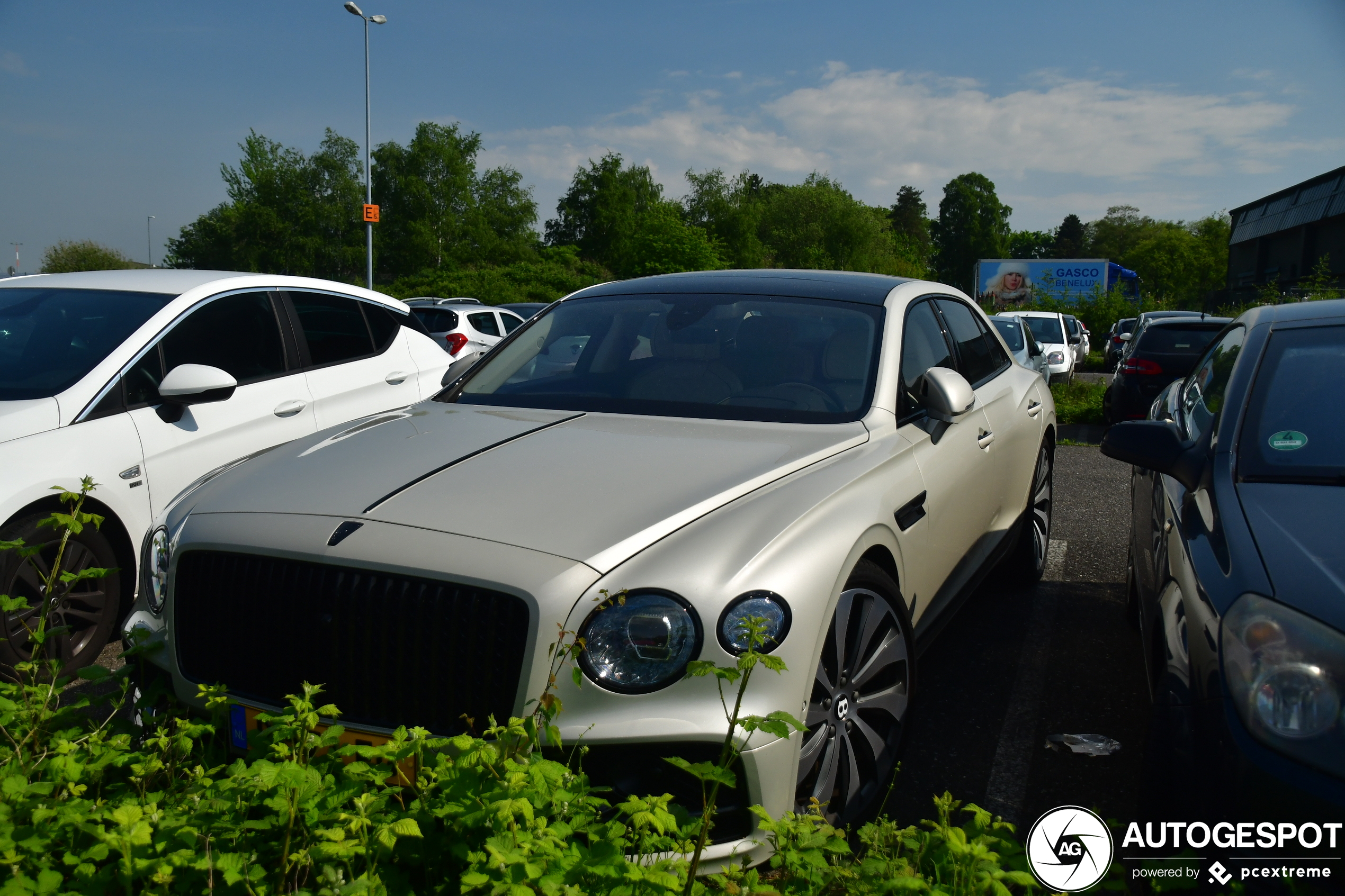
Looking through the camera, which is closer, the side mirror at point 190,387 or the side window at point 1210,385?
the side window at point 1210,385

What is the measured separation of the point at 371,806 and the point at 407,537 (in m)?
0.67

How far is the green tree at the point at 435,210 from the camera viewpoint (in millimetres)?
64312

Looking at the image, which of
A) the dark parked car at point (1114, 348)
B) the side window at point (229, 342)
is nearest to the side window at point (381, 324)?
the side window at point (229, 342)

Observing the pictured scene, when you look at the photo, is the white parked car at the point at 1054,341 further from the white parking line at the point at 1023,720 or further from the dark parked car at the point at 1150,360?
the white parking line at the point at 1023,720

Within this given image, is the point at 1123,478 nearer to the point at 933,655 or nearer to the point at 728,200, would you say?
the point at 933,655

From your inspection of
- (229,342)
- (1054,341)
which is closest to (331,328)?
(229,342)

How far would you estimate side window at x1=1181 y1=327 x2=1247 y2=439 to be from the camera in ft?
10.3

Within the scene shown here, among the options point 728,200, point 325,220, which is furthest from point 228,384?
point 728,200

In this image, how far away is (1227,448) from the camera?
108 inches

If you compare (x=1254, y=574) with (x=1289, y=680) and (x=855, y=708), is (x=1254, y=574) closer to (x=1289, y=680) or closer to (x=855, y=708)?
(x=1289, y=680)

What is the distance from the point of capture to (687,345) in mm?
3623

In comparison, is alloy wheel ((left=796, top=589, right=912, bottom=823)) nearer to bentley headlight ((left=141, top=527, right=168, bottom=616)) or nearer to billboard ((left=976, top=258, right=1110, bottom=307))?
bentley headlight ((left=141, top=527, right=168, bottom=616))

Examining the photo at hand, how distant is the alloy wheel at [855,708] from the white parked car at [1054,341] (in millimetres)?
14465

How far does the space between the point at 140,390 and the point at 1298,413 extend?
4.41 meters
